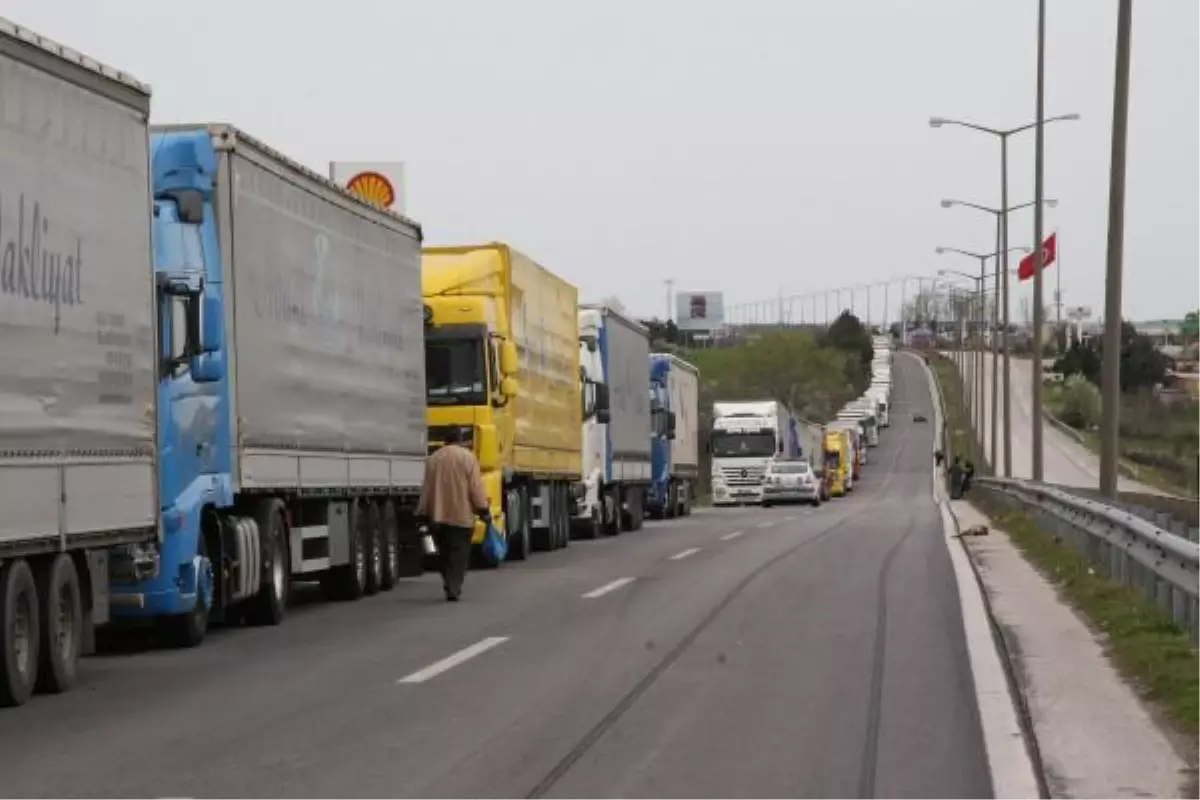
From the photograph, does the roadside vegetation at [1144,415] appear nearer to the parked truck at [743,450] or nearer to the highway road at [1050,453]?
the highway road at [1050,453]

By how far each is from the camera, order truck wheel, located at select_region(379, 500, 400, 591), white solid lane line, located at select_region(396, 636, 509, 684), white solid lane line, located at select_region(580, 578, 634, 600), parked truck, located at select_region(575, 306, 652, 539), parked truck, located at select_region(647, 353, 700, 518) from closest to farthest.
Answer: white solid lane line, located at select_region(396, 636, 509, 684) < white solid lane line, located at select_region(580, 578, 634, 600) < truck wheel, located at select_region(379, 500, 400, 591) < parked truck, located at select_region(575, 306, 652, 539) < parked truck, located at select_region(647, 353, 700, 518)

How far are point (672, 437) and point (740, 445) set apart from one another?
18304 millimetres

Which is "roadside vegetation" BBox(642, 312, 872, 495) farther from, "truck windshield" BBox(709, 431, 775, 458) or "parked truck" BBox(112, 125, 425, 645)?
"parked truck" BBox(112, 125, 425, 645)

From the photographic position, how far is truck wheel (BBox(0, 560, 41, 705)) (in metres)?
11.9

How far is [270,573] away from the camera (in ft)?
58.4

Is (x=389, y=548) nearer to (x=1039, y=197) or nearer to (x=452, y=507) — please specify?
(x=452, y=507)

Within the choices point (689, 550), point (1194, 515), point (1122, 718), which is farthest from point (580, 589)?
point (1122, 718)

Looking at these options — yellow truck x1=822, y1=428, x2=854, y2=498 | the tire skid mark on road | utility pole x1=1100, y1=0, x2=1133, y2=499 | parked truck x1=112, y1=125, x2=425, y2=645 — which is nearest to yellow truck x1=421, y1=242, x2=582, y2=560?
parked truck x1=112, y1=125, x2=425, y2=645

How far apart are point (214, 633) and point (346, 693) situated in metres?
5.10

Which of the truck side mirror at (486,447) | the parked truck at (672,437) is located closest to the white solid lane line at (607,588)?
the truck side mirror at (486,447)

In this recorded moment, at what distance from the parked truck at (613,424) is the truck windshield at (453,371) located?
8.93 m

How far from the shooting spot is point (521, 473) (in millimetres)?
28719

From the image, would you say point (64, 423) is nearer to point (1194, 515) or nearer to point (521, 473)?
point (1194, 515)

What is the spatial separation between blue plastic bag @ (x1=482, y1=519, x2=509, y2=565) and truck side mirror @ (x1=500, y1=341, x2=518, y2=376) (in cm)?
184
